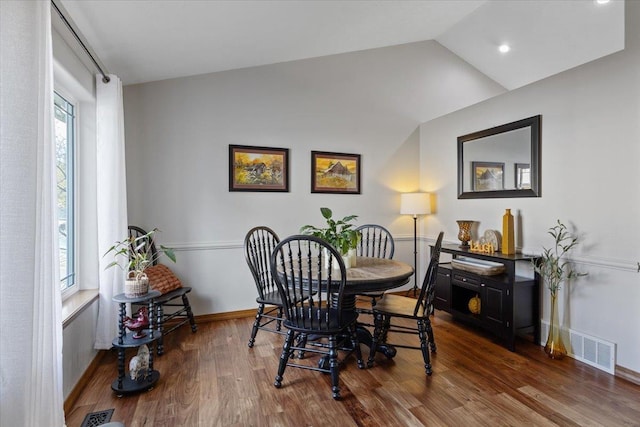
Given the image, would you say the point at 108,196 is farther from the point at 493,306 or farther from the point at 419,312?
the point at 493,306

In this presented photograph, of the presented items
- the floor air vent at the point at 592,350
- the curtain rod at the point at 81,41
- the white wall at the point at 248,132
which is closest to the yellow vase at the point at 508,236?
the floor air vent at the point at 592,350

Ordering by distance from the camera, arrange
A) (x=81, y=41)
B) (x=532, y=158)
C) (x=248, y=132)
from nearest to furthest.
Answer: (x=81, y=41)
(x=532, y=158)
(x=248, y=132)

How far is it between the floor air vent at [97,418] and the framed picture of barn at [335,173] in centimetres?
282

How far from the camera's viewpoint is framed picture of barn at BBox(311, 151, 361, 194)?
4082 mm

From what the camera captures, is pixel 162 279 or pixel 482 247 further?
pixel 482 247

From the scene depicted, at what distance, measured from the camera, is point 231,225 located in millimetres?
3676

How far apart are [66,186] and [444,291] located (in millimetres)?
3577

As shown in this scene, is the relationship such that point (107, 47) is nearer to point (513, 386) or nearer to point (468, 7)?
point (468, 7)

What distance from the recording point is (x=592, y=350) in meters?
2.59

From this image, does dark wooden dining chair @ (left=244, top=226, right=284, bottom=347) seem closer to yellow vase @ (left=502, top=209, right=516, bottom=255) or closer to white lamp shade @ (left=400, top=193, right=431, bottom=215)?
white lamp shade @ (left=400, top=193, right=431, bottom=215)

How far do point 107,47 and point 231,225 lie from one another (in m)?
1.94

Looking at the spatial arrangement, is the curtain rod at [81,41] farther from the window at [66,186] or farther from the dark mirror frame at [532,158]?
the dark mirror frame at [532,158]

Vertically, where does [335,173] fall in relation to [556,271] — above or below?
above

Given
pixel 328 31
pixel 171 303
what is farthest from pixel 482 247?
pixel 171 303
